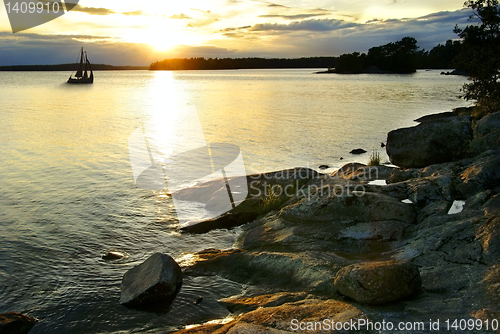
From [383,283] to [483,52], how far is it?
28.3m

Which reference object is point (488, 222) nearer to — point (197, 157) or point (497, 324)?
point (497, 324)

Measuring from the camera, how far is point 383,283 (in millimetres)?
6566

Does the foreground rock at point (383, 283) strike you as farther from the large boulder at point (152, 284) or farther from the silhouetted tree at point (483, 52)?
the silhouetted tree at point (483, 52)

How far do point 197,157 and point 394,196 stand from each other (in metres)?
15.5

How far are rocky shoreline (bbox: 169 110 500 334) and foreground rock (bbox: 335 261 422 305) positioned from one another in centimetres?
2

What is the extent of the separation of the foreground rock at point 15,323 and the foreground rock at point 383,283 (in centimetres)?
631

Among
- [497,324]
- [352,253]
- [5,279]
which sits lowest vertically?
[5,279]

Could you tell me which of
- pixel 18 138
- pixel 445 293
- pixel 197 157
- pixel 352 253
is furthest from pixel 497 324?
pixel 18 138

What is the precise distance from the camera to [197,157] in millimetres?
24703

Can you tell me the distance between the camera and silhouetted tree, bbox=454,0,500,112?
27.4 meters

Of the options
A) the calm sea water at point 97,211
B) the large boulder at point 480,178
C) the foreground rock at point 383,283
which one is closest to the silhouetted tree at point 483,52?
the calm sea water at point 97,211

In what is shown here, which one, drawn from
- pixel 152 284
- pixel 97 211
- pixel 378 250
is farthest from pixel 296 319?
pixel 97 211

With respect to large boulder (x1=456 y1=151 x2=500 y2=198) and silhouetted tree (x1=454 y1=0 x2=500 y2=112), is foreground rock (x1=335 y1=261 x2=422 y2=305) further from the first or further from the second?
silhouetted tree (x1=454 y1=0 x2=500 y2=112)

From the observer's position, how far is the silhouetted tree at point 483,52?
27406 mm
